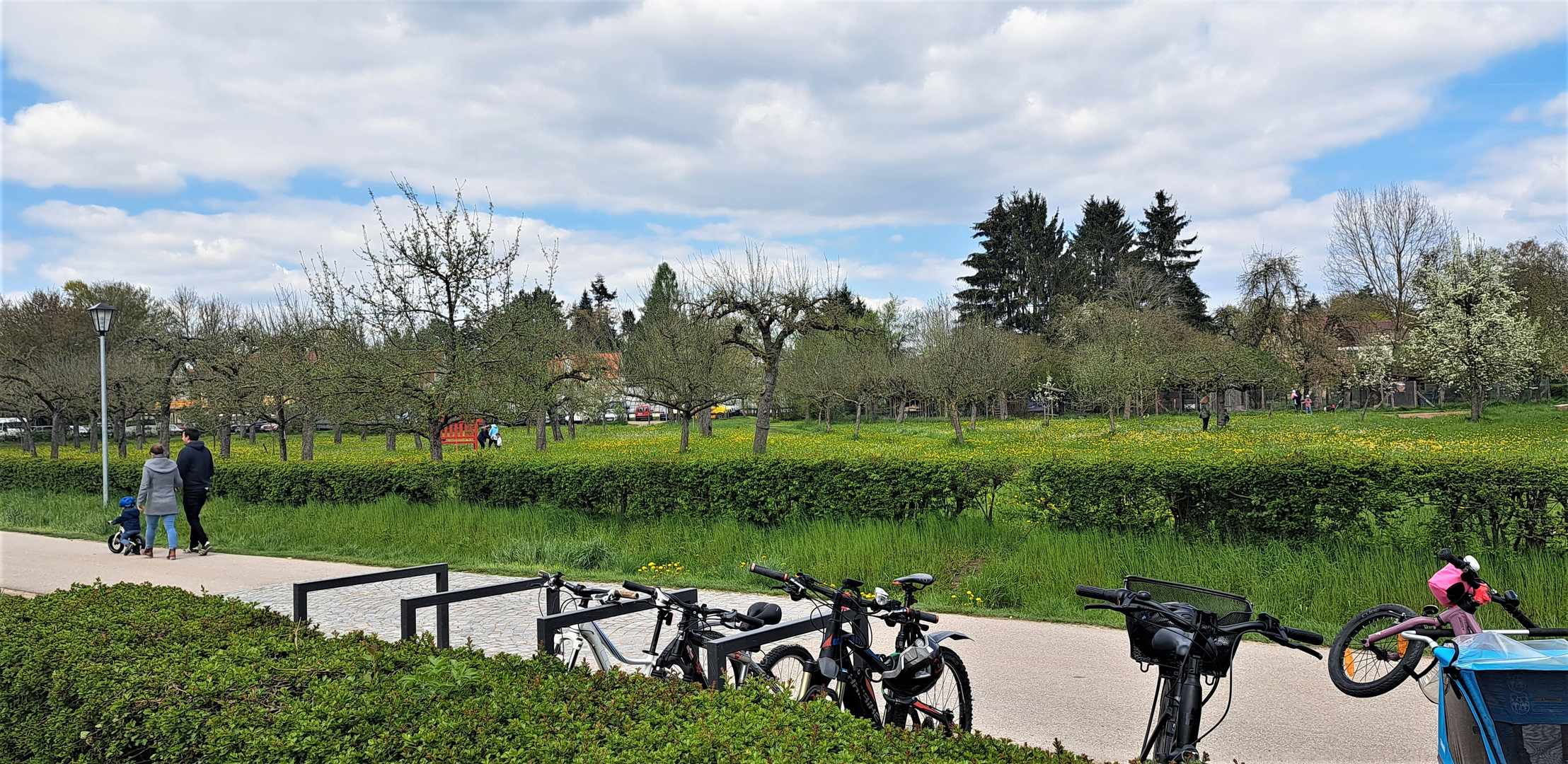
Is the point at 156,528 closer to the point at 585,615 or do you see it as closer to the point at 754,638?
the point at 585,615

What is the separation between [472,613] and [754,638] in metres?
5.22

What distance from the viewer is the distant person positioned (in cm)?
1191

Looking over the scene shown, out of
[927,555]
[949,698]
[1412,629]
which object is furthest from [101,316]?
[1412,629]

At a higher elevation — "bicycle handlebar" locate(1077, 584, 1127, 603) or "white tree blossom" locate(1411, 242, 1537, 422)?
"white tree blossom" locate(1411, 242, 1537, 422)

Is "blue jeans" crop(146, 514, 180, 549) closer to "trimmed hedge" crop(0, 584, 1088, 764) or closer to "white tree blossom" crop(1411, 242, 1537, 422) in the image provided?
"trimmed hedge" crop(0, 584, 1088, 764)

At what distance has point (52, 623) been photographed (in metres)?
4.59

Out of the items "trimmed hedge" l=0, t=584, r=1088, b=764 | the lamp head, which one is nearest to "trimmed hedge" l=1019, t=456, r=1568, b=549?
"trimmed hedge" l=0, t=584, r=1088, b=764

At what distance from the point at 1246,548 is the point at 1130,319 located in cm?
4192

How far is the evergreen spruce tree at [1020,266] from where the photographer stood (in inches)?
2520

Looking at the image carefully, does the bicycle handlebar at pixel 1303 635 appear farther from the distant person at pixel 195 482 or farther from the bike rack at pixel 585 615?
the distant person at pixel 195 482

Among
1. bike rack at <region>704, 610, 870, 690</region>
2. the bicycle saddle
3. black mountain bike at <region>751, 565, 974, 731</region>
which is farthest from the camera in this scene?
the bicycle saddle

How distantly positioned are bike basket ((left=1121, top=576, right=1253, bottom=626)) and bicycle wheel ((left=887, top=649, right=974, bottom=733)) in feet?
3.00

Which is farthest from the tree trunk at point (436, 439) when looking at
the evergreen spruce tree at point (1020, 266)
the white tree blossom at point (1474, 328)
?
the evergreen spruce tree at point (1020, 266)

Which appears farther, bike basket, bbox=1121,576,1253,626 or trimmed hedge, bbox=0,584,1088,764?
bike basket, bbox=1121,576,1253,626
